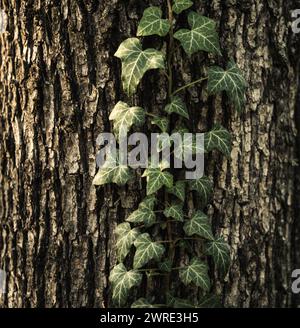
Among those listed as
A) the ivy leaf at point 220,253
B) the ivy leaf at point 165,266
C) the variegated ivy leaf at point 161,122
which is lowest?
the ivy leaf at point 165,266

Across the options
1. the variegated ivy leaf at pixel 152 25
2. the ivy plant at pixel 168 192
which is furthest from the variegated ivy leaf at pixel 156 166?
the variegated ivy leaf at pixel 152 25

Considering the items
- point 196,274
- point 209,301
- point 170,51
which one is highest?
point 170,51

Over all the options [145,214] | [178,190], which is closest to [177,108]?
[178,190]

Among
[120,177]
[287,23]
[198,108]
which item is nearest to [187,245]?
[120,177]

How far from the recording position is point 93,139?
1973 mm

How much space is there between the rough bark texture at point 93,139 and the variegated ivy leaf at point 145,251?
0.15 meters

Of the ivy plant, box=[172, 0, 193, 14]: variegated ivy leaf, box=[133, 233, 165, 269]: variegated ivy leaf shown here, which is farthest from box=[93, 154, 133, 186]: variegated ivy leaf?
box=[172, 0, 193, 14]: variegated ivy leaf

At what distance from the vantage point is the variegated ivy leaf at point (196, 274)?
1.89m

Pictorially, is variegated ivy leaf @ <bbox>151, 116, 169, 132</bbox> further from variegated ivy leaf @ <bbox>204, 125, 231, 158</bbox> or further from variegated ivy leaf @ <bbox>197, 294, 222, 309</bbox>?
variegated ivy leaf @ <bbox>197, 294, 222, 309</bbox>

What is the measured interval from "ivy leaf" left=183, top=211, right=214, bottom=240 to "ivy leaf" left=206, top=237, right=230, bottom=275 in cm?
5

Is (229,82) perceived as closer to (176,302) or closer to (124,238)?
(124,238)

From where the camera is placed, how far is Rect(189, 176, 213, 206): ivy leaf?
75.8 inches

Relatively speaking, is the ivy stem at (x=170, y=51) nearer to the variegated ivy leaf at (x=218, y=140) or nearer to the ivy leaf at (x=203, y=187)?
the variegated ivy leaf at (x=218, y=140)

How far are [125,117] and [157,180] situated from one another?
26cm
